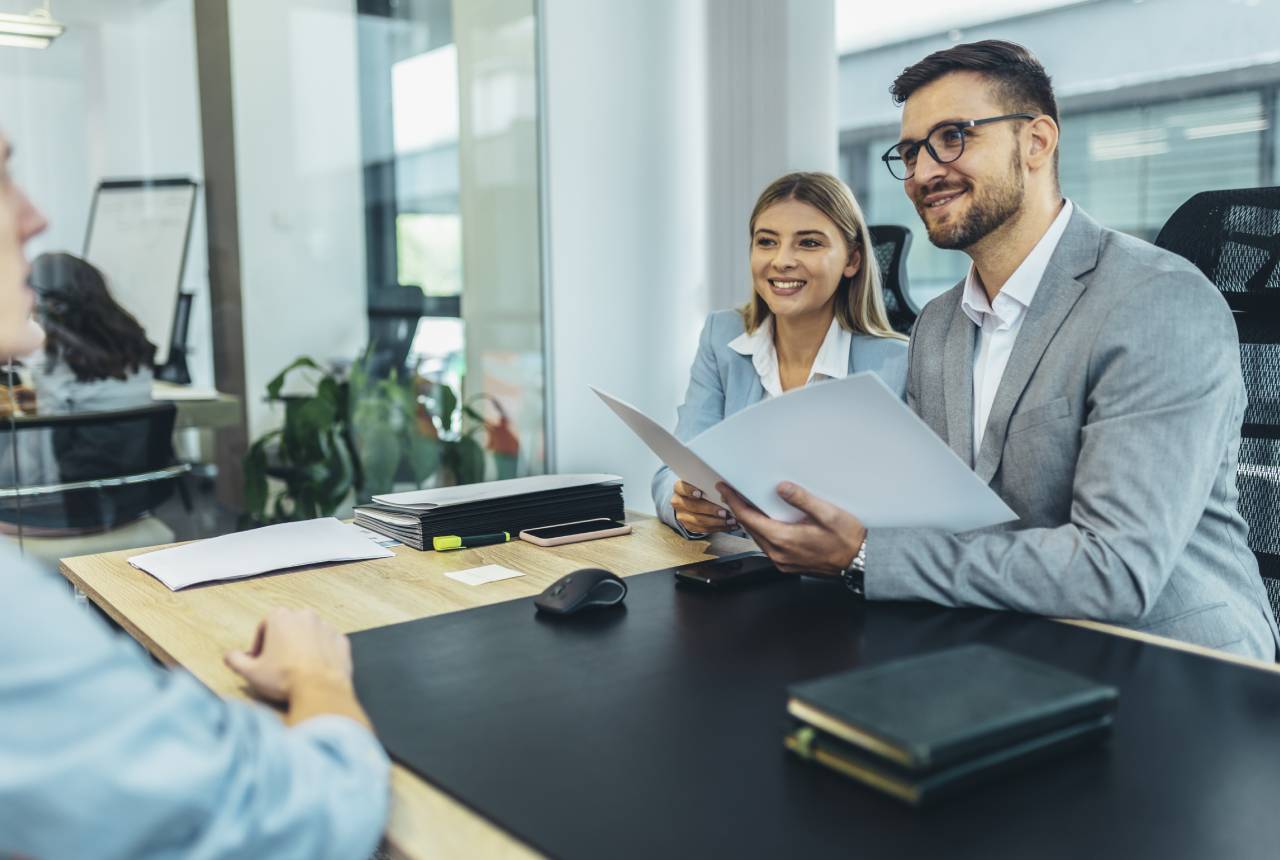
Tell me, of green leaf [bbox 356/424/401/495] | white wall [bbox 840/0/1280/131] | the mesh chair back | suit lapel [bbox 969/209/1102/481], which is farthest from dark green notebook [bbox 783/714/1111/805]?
green leaf [bbox 356/424/401/495]

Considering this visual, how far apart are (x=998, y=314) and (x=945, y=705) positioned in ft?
2.95

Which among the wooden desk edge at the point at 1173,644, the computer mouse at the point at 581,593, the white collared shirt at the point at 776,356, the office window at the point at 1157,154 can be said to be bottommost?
the wooden desk edge at the point at 1173,644

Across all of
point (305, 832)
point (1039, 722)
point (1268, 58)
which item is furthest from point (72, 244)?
point (1268, 58)

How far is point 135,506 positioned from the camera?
125 inches

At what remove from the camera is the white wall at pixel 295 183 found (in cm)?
325

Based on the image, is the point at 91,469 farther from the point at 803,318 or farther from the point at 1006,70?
the point at 1006,70

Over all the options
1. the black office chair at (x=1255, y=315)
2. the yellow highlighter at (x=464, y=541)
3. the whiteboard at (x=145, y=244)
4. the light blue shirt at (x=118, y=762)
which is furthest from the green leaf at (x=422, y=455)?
the light blue shirt at (x=118, y=762)

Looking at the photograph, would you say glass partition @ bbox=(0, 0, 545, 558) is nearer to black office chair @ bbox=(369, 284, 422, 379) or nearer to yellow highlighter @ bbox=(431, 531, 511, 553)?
black office chair @ bbox=(369, 284, 422, 379)

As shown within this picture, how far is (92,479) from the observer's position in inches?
121

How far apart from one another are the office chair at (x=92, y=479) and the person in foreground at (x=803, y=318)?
5.65 ft

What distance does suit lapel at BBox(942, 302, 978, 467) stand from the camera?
161 centimetres

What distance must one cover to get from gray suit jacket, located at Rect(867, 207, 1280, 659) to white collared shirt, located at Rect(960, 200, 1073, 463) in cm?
5

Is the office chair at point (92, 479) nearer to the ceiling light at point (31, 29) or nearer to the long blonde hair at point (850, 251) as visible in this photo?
the ceiling light at point (31, 29)

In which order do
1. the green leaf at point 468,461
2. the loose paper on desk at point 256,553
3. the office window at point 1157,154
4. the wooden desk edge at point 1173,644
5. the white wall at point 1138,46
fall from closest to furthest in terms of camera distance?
the wooden desk edge at point 1173,644 < the loose paper on desk at point 256,553 < the white wall at point 1138,46 < the office window at point 1157,154 < the green leaf at point 468,461
